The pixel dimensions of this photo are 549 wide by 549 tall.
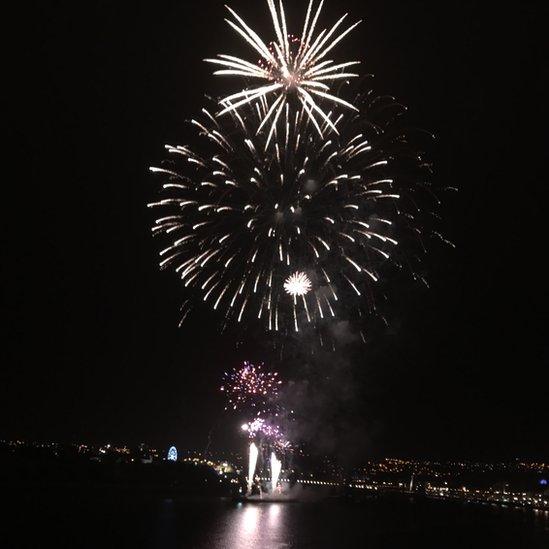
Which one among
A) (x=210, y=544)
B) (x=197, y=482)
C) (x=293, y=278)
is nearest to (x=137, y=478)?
(x=197, y=482)

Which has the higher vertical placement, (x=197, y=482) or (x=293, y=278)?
(x=293, y=278)

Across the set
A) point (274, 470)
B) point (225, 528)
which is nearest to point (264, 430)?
point (225, 528)

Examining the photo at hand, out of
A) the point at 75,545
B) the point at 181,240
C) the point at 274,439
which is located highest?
the point at 181,240

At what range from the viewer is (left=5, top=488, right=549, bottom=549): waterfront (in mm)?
26328

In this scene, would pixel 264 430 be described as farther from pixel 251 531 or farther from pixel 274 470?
pixel 274 470

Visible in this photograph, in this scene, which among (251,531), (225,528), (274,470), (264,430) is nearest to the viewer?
(251,531)

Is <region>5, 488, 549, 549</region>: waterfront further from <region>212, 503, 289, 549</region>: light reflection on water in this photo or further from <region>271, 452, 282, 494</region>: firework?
<region>271, 452, 282, 494</region>: firework

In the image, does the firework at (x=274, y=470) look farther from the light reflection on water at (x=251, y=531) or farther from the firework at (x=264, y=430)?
the light reflection on water at (x=251, y=531)

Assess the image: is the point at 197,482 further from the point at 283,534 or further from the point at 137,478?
the point at 283,534

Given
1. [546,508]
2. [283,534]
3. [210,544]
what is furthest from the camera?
[546,508]

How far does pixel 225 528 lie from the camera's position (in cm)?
3316

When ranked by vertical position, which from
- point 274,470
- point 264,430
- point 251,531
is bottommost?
point 251,531

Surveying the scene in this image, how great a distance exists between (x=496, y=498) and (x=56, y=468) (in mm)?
69041

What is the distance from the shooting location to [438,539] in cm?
3556
